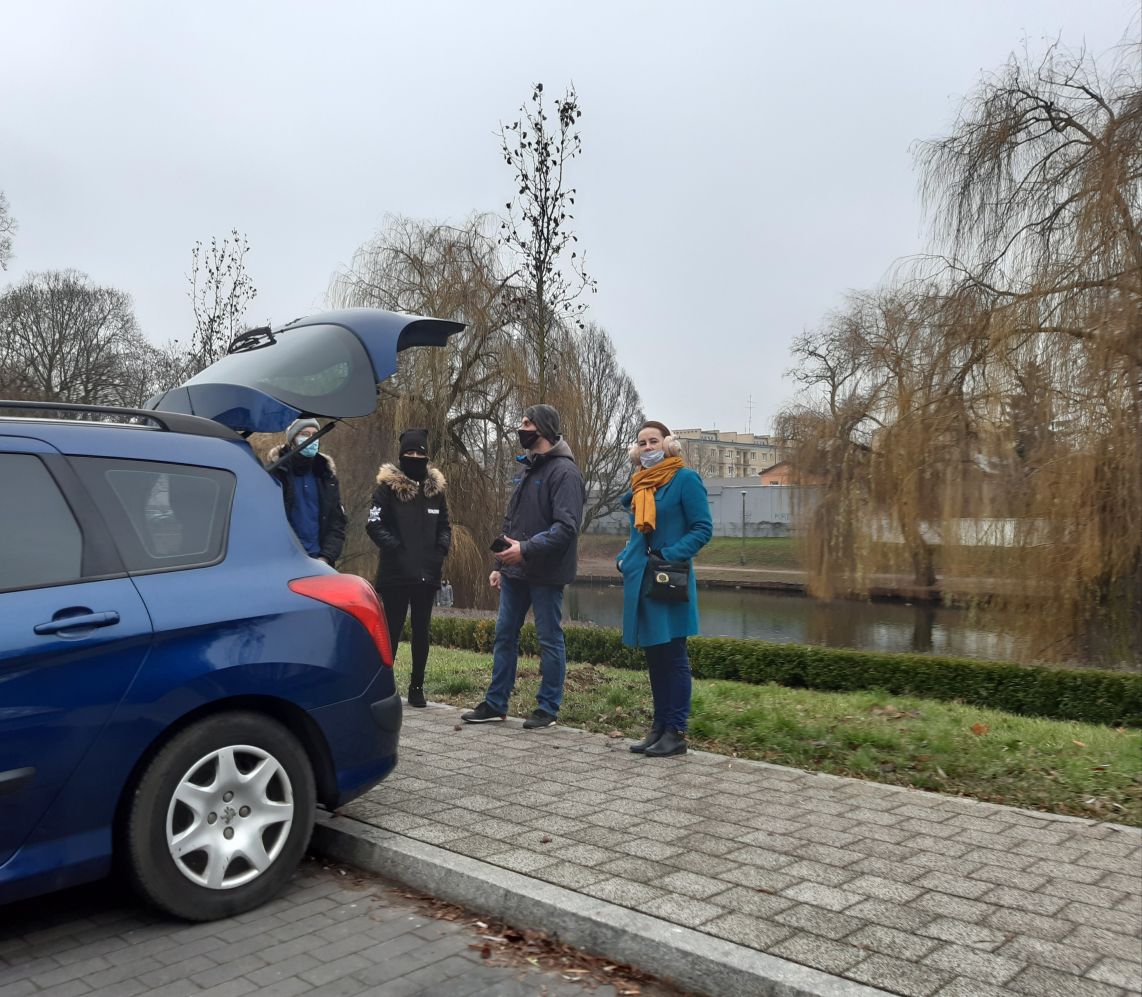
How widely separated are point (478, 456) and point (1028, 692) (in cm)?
1524

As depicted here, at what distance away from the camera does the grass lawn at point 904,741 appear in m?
5.46

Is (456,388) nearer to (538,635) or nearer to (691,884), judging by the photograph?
(538,635)

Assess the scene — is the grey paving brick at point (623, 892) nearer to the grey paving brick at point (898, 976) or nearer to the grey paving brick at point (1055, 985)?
the grey paving brick at point (898, 976)

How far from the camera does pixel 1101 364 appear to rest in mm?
14273

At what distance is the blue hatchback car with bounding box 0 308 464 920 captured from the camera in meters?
3.71

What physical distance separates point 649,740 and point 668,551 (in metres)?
1.09

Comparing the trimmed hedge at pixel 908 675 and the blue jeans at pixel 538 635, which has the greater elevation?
the blue jeans at pixel 538 635

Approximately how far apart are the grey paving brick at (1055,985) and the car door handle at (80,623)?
3047 millimetres

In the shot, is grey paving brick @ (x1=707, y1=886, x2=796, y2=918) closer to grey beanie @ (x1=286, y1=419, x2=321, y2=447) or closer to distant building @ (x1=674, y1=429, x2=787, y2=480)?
grey beanie @ (x1=286, y1=419, x2=321, y2=447)

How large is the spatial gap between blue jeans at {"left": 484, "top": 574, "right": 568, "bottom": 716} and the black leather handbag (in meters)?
0.98

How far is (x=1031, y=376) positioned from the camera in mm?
15344

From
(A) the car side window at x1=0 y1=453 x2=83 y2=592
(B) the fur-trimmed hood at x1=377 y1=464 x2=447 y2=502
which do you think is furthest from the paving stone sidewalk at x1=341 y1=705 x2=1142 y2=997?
(B) the fur-trimmed hood at x1=377 y1=464 x2=447 y2=502

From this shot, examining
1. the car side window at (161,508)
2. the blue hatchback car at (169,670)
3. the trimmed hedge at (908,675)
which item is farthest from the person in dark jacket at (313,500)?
the trimmed hedge at (908,675)

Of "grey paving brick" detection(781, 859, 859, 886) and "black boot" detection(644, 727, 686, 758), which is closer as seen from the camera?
"grey paving brick" detection(781, 859, 859, 886)
